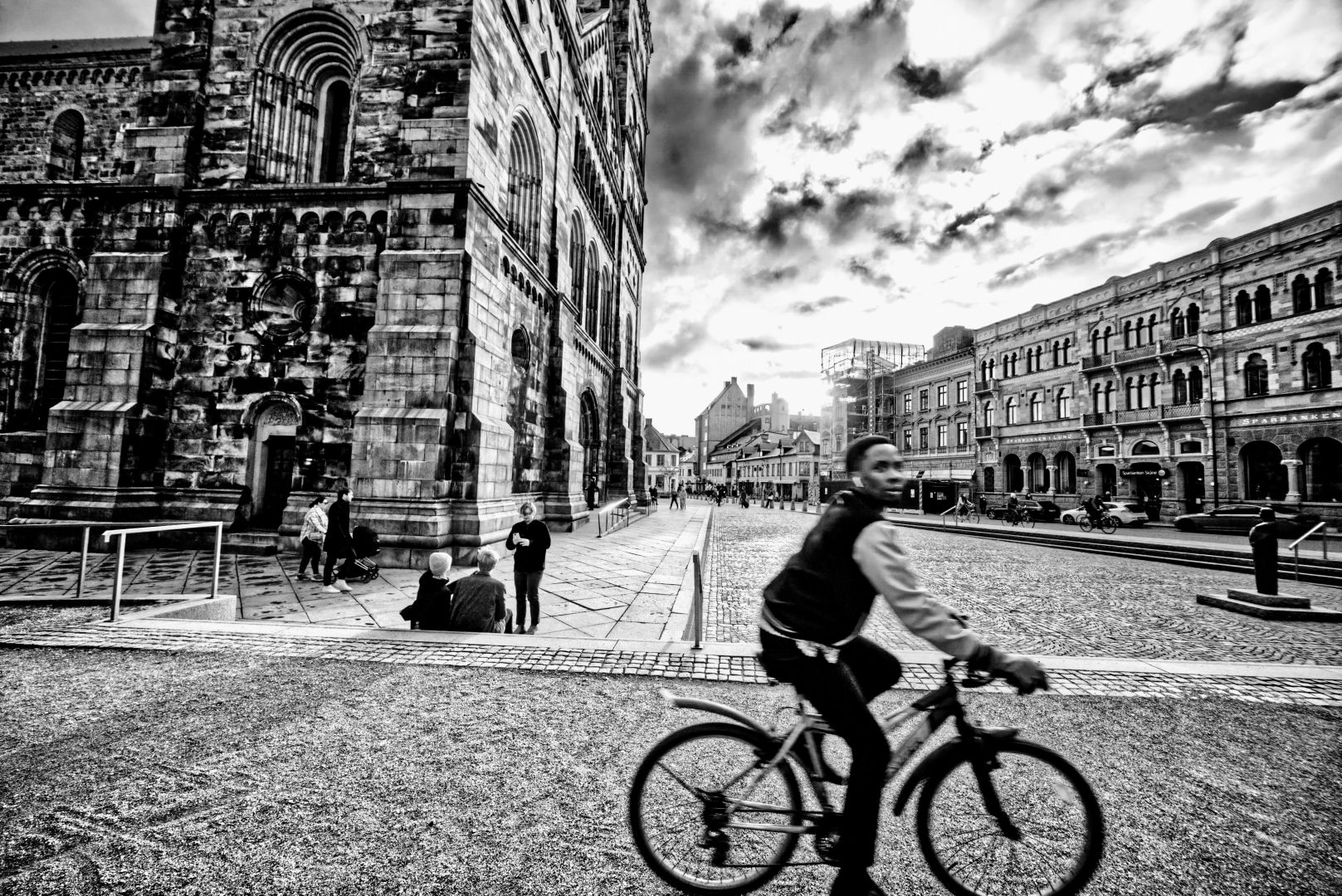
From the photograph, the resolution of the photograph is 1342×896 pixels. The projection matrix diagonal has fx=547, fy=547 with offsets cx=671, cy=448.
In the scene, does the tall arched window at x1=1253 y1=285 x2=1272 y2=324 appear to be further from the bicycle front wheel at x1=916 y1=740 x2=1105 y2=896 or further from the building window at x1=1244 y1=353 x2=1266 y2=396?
the bicycle front wheel at x1=916 y1=740 x2=1105 y2=896

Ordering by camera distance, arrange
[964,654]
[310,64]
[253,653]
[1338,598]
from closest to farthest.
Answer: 1. [964,654]
2. [253,653]
3. [1338,598]
4. [310,64]

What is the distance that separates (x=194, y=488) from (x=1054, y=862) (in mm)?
15117

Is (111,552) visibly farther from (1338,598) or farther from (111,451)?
(1338,598)

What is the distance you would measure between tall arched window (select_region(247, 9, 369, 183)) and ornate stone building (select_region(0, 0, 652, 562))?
0.14ft

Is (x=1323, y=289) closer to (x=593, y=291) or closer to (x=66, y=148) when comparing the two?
(x=593, y=291)

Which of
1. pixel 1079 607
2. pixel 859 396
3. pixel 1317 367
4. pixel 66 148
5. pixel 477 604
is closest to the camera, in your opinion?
pixel 477 604

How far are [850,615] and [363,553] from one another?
8.81 meters

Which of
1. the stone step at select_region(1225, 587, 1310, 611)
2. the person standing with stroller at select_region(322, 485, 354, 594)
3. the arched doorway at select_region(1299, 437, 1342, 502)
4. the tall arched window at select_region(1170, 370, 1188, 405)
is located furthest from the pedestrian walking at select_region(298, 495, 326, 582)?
the tall arched window at select_region(1170, 370, 1188, 405)

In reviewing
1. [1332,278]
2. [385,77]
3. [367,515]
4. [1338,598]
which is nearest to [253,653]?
[367,515]

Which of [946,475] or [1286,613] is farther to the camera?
[946,475]

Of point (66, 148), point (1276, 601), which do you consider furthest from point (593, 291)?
point (1276, 601)

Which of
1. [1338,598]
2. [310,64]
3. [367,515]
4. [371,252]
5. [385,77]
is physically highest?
[310,64]

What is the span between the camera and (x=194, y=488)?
11703 mm

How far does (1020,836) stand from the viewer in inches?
91.7
